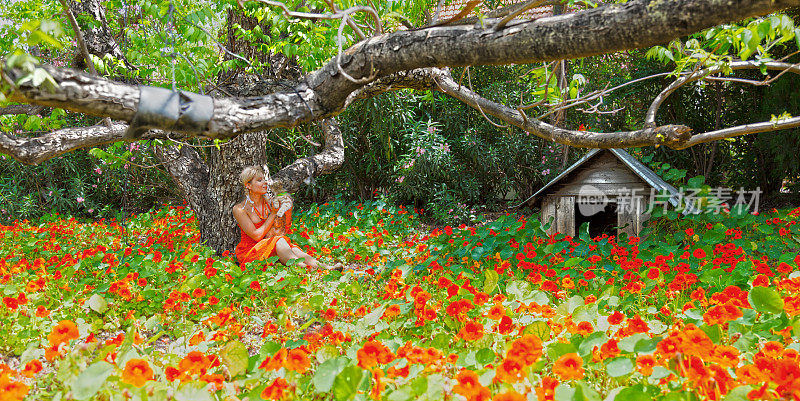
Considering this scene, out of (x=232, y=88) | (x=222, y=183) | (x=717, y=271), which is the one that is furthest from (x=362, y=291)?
(x=222, y=183)

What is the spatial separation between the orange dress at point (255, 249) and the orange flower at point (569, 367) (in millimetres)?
3371

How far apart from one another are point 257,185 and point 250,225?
38cm

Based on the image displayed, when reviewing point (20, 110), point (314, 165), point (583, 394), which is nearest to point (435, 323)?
point (583, 394)

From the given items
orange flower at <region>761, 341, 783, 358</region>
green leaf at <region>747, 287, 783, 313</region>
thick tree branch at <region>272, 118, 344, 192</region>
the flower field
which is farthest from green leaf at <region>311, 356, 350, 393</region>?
thick tree branch at <region>272, 118, 344, 192</region>

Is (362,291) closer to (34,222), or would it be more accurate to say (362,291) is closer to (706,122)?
(706,122)

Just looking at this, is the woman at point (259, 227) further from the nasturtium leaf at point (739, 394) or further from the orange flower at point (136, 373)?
the nasturtium leaf at point (739, 394)

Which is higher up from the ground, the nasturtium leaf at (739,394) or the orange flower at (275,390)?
the orange flower at (275,390)

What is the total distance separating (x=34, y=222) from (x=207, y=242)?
16.7 feet

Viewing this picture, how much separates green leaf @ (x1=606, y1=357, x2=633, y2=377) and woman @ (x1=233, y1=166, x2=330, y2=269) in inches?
125

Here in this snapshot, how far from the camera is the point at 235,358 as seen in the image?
185 cm

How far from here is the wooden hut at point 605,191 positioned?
179 inches

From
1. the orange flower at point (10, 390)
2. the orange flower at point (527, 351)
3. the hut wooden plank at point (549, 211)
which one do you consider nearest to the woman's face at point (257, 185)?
the hut wooden plank at point (549, 211)

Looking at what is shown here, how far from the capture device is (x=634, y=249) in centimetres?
365

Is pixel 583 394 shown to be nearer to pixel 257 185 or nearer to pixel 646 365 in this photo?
pixel 646 365
